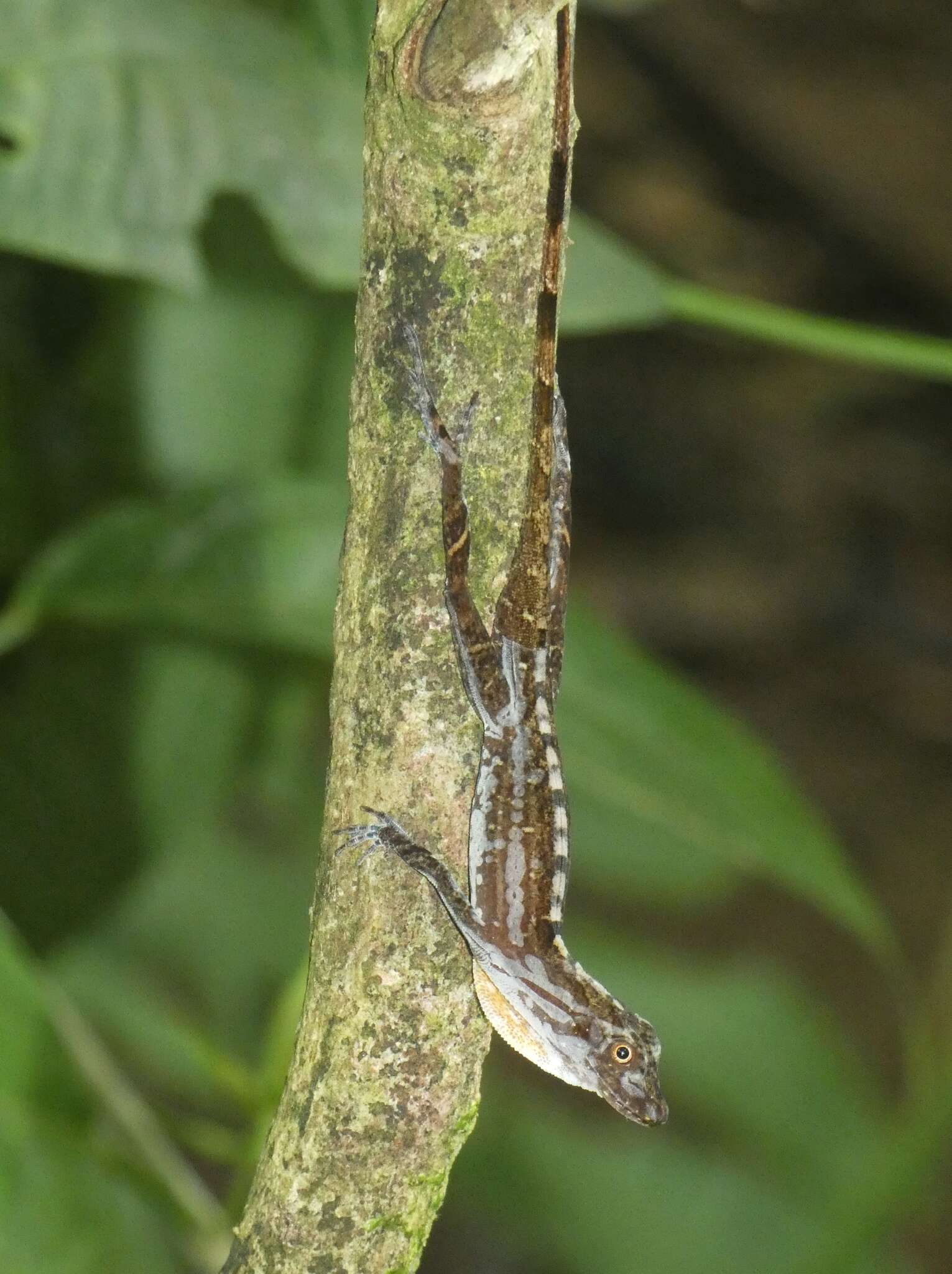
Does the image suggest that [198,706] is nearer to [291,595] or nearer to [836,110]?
[291,595]

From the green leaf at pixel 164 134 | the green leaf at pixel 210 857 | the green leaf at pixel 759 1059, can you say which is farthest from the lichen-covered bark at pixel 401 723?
the green leaf at pixel 759 1059

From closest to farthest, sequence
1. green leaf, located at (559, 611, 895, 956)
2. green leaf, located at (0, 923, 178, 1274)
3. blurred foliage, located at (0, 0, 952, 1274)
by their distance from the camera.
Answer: green leaf, located at (0, 923, 178, 1274), blurred foliage, located at (0, 0, 952, 1274), green leaf, located at (559, 611, 895, 956)

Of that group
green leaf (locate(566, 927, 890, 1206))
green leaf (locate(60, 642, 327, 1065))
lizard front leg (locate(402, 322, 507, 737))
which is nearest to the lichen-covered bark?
lizard front leg (locate(402, 322, 507, 737))

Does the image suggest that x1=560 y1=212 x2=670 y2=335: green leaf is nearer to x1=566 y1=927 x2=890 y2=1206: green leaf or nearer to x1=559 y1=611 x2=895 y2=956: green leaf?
x1=559 y1=611 x2=895 y2=956: green leaf

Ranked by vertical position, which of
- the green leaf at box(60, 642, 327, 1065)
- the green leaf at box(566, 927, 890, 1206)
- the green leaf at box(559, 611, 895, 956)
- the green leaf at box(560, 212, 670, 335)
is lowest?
A: the green leaf at box(566, 927, 890, 1206)

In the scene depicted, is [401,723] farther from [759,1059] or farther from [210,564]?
[759,1059]

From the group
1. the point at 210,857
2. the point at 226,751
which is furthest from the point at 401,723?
the point at 210,857
